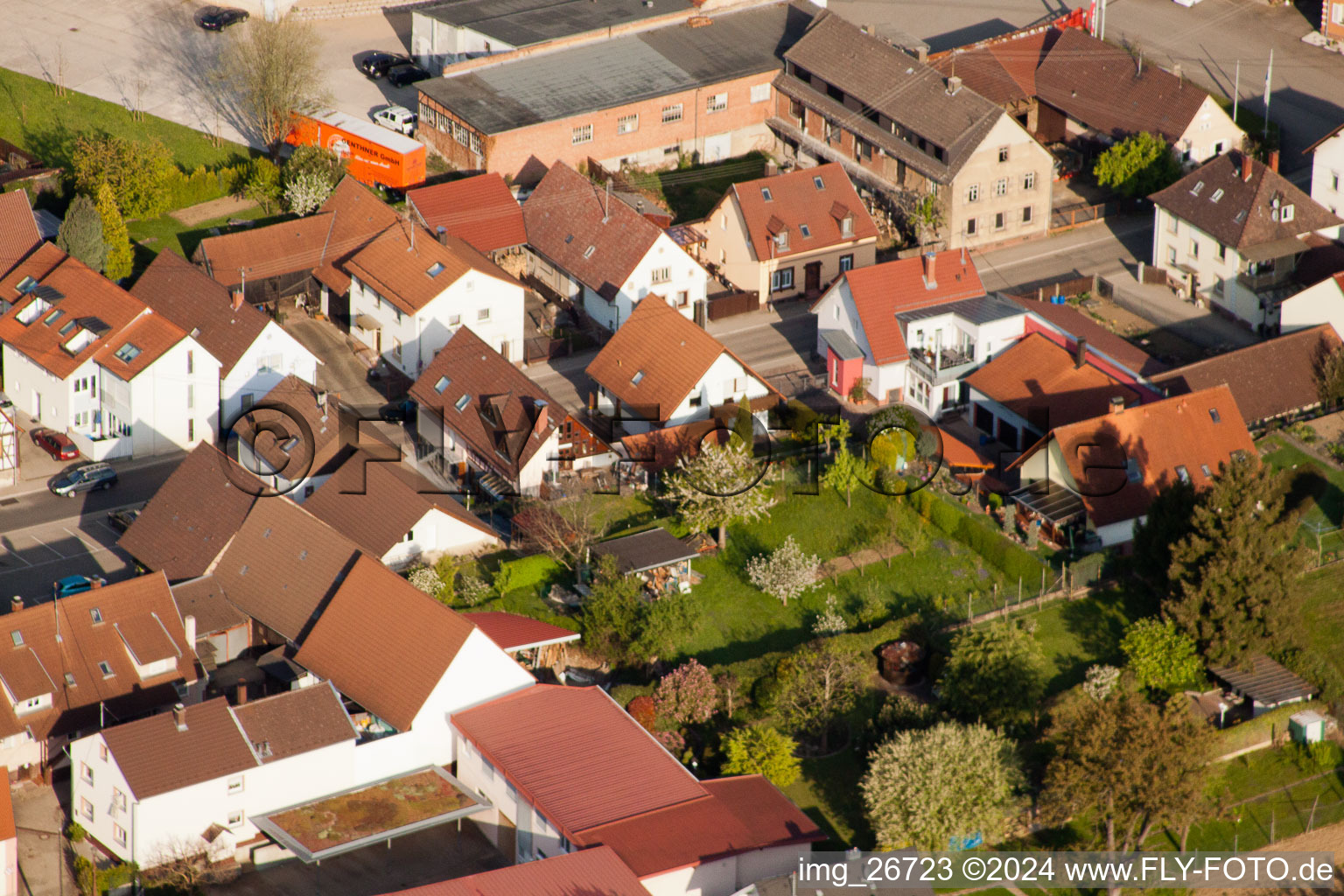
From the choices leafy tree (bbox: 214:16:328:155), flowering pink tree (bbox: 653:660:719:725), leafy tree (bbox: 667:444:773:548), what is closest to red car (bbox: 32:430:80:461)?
leafy tree (bbox: 667:444:773:548)

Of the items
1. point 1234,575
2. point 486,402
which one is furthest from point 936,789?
point 486,402

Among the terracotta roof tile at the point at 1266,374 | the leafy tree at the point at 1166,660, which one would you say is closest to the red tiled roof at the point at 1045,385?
the terracotta roof tile at the point at 1266,374

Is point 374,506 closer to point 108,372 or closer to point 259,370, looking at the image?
point 259,370

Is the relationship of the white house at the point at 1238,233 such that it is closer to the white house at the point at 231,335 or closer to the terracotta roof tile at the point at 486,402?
the terracotta roof tile at the point at 486,402

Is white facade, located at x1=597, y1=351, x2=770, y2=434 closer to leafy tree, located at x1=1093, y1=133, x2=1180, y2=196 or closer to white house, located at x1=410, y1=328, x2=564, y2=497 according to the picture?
white house, located at x1=410, y1=328, x2=564, y2=497

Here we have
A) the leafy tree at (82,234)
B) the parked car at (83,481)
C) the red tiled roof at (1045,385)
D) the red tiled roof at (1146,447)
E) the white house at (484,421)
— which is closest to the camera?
the red tiled roof at (1146,447)

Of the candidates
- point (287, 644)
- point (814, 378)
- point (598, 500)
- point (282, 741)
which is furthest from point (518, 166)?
point (282, 741)
